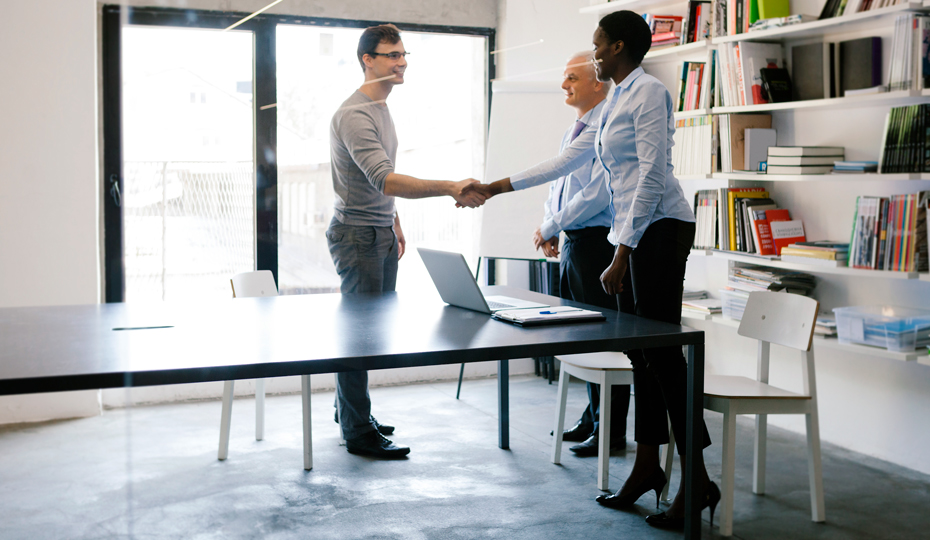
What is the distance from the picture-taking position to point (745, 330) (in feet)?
8.62

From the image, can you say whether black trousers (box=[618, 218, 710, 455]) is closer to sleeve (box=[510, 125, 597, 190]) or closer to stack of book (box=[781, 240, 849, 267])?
sleeve (box=[510, 125, 597, 190])

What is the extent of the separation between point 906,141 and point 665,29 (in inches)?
55.6

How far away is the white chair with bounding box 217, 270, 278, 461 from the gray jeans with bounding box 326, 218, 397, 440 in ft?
1.26

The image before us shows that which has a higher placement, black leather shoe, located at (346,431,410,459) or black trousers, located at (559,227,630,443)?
black trousers, located at (559,227,630,443)

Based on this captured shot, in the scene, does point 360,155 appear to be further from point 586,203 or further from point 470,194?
point 586,203

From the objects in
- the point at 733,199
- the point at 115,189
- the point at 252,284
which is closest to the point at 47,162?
the point at 115,189

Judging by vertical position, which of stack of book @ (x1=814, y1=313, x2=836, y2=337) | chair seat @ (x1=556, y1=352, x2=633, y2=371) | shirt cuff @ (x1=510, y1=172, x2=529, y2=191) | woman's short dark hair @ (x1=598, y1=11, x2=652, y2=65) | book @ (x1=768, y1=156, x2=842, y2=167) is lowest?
chair seat @ (x1=556, y1=352, x2=633, y2=371)

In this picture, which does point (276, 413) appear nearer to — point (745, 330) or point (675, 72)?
point (745, 330)

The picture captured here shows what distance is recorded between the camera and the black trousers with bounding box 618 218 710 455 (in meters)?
2.33

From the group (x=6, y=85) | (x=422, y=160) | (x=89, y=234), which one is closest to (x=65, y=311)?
(x=89, y=234)

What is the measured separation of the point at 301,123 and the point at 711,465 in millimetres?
2753

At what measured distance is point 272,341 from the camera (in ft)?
6.07

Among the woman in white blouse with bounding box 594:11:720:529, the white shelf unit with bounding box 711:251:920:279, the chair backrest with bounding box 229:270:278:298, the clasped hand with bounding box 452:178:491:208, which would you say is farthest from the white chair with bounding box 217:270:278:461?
the white shelf unit with bounding box 711:251:920:279

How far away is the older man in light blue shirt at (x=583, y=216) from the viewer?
3.01m
